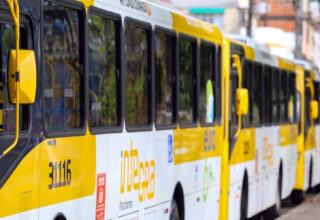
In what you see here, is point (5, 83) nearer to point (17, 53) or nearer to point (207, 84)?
point (17, 53)

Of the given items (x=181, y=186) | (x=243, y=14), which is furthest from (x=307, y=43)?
(x=181, y=186)

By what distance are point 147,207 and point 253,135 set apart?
21.7 feet

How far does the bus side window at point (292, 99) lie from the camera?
2094 centimetres

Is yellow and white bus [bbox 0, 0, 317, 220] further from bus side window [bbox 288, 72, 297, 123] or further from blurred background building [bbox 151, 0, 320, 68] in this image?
bus side window [bbox 288, 72, 297, 123]

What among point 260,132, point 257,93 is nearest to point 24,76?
point 260,132

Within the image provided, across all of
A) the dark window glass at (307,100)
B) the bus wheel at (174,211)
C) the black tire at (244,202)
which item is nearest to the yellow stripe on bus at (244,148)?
the black tire at (244,202)

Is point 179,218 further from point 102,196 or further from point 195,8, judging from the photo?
point 195,8

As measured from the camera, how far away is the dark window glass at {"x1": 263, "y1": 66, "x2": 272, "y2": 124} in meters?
17.8

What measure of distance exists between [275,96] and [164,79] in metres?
8.61

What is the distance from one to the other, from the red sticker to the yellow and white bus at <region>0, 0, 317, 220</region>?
0.01 m

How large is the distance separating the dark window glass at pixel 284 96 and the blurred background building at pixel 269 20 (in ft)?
5.09

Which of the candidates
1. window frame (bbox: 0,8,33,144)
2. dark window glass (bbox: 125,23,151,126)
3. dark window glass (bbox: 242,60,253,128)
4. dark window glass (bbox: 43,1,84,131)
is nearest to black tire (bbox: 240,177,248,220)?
dark window glass (bbox: 242,60,253,128)

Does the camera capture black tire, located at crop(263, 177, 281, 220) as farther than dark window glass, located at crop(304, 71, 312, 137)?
No

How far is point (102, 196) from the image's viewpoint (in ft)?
27.6
